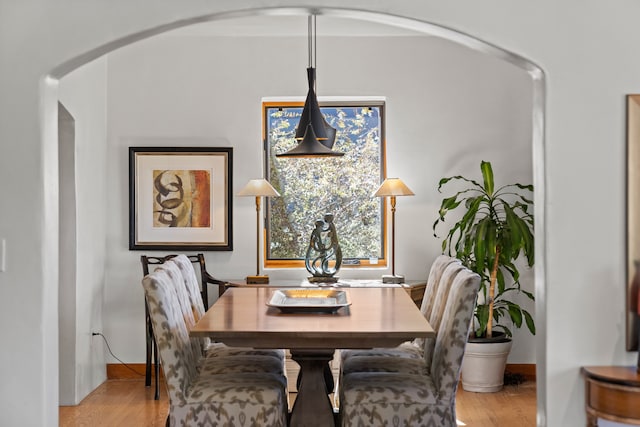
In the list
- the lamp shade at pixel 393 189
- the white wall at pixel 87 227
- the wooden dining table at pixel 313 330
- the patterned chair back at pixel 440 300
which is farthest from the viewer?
the lamp shade at pixel 393 189

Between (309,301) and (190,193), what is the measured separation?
210cm

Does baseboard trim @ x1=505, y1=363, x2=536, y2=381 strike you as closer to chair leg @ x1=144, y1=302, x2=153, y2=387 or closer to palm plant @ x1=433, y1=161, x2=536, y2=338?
palm plant @ x1=433, y1=161, x2=536, y2=338

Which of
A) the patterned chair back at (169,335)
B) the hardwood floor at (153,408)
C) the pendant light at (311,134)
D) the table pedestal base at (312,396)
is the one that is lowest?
the hardwood floor at (153,408)

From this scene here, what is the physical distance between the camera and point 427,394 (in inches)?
133

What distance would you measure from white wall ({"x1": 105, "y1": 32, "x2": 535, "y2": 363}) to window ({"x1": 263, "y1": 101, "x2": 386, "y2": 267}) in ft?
0.48

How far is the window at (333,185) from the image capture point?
19.5 ft

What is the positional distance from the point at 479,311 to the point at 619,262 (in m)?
2.48

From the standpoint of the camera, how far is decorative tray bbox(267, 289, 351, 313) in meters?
3.66

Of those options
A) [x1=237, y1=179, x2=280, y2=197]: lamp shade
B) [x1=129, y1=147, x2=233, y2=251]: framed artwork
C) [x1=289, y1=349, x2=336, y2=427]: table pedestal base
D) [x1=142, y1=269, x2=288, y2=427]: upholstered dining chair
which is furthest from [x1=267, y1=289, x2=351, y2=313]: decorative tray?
[x1=129, y1=147, x2=233, y2=251]: framed artwork

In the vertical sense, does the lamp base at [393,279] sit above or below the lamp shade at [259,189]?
below

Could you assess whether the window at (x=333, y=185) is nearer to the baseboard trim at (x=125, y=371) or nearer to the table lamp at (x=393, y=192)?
the table lamp at (x=393, y=192)

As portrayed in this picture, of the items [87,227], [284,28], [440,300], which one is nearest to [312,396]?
[440,300]

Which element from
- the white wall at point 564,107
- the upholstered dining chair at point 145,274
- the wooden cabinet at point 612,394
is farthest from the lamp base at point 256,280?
the wooden cabinet at point 612,394

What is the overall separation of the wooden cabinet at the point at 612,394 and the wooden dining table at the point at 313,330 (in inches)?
25.3
